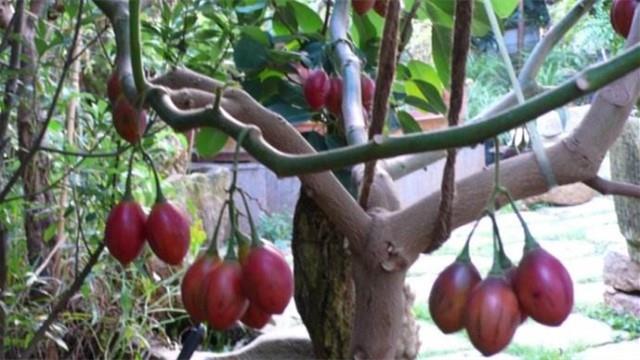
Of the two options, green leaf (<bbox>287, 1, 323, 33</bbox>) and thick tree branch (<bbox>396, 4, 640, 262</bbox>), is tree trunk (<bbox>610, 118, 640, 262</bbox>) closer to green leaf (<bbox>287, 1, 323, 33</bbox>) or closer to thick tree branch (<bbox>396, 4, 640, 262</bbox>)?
green leaf (<bbox>287, 1, 323, 33</bbox>)

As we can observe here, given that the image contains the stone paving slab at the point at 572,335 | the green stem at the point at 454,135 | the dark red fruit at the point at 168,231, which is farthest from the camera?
the stone paving slab at the point at 572,335

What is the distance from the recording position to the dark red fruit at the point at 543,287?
532 millimetres

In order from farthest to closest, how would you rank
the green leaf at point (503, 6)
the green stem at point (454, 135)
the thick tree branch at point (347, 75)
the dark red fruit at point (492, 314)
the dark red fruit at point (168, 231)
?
the green leaf at point (503, 6)
the thick tree branch at point (347, 75)
the dark red fruit at point (168, 231)
the dark red fruit at point (492, 314)
the green stem at point (454, 135)

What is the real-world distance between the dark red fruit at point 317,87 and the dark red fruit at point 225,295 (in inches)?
16.8

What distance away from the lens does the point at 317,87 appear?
0.99 m

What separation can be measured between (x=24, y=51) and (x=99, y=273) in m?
0.84

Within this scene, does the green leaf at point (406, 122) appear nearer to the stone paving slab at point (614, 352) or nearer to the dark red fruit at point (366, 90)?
the dark red fruit at point (366, 90)

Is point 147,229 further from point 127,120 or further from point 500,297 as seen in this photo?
point 500,297

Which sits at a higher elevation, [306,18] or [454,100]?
[306,18]

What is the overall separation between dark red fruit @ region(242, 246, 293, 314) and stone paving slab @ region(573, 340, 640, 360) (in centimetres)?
260

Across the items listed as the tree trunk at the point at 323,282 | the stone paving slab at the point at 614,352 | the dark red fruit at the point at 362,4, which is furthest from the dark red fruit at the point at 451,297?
the stone paving slab at the point at 614,352

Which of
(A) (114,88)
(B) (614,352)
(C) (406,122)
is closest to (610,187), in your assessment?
(A) (114,88)

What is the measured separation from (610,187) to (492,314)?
0.50 feet

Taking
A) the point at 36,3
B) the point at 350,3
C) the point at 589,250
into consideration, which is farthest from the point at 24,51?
the point at 589,250
